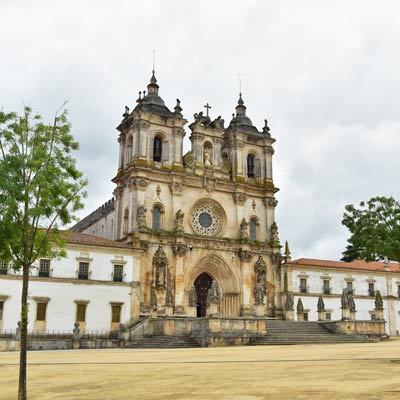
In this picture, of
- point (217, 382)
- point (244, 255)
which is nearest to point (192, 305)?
point (244, 255)

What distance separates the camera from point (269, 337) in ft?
123

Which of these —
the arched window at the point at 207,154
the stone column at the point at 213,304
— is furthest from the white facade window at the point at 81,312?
the arched window at the point at 207,154

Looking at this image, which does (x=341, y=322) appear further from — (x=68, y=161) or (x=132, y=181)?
(x=68, y=161)

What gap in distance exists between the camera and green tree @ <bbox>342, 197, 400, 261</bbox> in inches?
747

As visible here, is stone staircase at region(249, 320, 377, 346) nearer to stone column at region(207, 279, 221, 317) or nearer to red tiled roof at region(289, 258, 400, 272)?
stone column at region(207, 279, 221, 317)

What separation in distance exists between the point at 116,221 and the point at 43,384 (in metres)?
38.6

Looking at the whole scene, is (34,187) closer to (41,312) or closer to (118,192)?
(41,312)

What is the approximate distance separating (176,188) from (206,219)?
469cm

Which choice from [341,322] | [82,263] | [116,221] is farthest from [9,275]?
[341,322]

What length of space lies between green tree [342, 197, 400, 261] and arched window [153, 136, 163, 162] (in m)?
33.1

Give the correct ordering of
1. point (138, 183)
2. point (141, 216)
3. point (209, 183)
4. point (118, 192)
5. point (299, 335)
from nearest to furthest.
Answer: point (299, 335), point (141, 216), point (138, 183), point (118, 192), point (209, 183)

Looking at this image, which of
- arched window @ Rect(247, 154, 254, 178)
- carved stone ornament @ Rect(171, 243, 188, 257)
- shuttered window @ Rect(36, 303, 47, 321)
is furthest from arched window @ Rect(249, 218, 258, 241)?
shuttered window @ Rect(36, 303, 47, 321)

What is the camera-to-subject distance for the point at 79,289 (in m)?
42.1

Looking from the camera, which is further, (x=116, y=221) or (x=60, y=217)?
A: (x=116, y=221)
